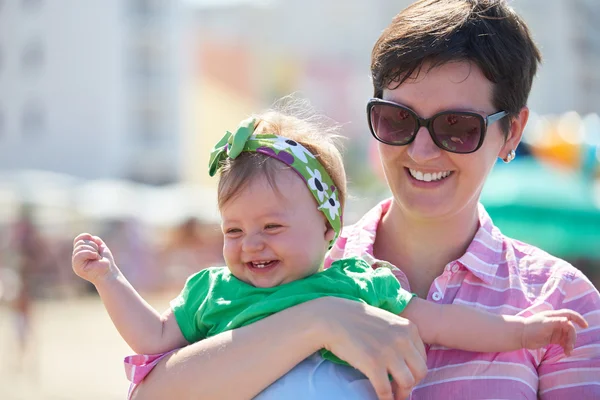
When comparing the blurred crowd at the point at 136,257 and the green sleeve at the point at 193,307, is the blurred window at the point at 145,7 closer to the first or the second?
the blurred crowd at the point at 136,257

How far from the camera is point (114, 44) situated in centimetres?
4144

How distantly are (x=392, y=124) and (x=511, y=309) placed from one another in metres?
0.65

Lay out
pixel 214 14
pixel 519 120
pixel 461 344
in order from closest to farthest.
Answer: pixel 461 344 < pixel 519 120 < pixel 214 14

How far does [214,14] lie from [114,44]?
30.5m

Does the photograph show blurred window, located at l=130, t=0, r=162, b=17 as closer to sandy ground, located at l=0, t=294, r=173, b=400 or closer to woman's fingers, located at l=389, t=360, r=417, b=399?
sandy ground, located at l=0, t=294, r=173, b=400

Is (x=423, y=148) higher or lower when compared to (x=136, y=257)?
higher

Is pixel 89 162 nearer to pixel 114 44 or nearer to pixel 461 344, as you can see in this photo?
pixel 114 44

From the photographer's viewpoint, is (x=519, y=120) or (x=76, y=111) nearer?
(x=519, y=120)

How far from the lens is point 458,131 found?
8.20ft

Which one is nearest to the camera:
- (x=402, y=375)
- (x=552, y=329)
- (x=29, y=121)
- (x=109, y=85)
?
(x=402, y=375)

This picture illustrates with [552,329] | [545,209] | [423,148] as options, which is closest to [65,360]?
[545,209]

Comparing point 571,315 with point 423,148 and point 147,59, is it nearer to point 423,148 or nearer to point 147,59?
point 423,148

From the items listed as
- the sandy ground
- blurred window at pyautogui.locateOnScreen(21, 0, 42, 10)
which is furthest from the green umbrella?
blurred window at pyautogui.locateOnScreen(21, 0, 42, 10)

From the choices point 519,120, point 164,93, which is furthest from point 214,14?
point 519,120
